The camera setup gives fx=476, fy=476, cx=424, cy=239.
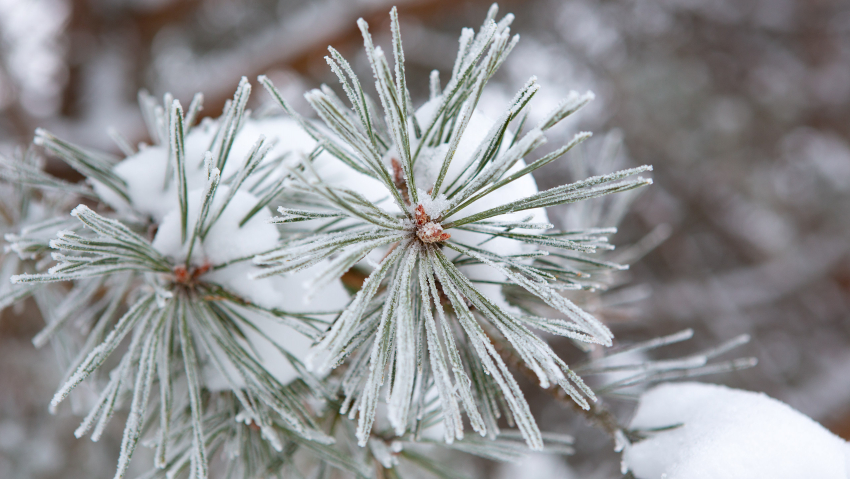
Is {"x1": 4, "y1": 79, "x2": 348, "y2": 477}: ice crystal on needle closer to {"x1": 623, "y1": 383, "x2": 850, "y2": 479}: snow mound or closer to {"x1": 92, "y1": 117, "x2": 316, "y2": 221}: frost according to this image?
{"x1": 92, "y1": 117, "x2": 316, "y2": 221}: frost

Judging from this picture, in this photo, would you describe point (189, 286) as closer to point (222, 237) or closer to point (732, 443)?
point (222, 237)

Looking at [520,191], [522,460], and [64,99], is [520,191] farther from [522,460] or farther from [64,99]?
[64,99]

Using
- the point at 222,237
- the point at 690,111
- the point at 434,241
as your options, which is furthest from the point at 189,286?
the point at 690,111

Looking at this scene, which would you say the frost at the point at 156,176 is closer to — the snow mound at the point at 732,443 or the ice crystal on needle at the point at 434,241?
the ice crystal on needle at the point at 434,241

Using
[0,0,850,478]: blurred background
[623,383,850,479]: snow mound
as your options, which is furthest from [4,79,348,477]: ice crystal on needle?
[0,0,850,478]: blurred background

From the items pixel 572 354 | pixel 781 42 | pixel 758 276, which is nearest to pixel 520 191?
pixel 572 354

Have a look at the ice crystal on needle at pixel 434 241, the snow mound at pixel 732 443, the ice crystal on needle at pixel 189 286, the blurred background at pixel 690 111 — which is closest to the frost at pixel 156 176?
the ice crystal on needle at pixel 189 286
